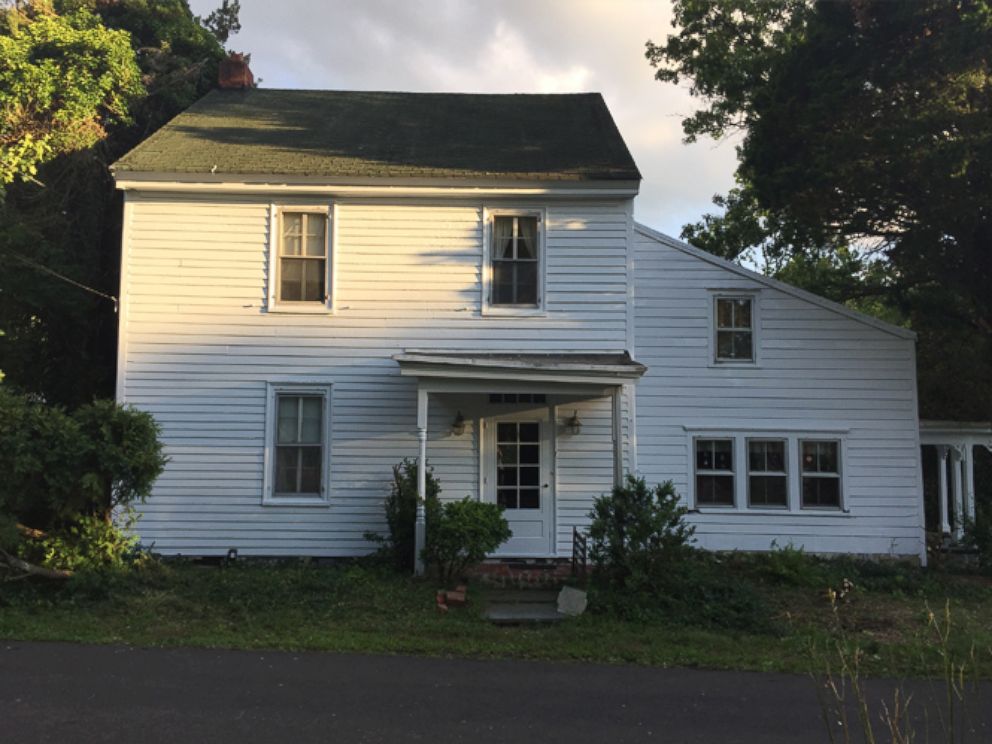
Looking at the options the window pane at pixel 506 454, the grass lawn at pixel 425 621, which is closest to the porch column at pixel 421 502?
the grass lawn at pixel 425 621

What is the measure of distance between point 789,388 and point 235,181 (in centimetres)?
925

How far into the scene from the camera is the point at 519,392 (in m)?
10.5

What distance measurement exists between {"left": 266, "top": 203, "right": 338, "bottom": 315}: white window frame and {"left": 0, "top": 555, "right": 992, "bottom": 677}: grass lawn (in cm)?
380

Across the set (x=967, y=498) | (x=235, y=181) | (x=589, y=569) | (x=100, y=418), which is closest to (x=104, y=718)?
(x=100, y=418)

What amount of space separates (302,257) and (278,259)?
36 cm

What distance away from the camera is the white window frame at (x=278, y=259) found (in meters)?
11.4

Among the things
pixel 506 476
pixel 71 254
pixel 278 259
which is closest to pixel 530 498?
pixel 506 476

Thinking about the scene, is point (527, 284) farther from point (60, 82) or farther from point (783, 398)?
point (60, 82)

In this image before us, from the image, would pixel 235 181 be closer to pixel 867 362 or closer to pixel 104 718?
pixel 104 718

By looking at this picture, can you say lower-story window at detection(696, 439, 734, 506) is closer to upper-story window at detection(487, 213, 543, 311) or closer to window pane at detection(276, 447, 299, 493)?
upper-story window at detection(487, 213, 543, 311)

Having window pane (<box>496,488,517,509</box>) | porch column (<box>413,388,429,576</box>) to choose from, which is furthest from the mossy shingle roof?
window pane (<box>496,488,517,509</box>)

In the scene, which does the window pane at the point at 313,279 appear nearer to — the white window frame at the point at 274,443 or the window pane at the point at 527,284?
the white window frame at the point at 274,443

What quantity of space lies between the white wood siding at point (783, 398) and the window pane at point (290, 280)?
17.7 feet

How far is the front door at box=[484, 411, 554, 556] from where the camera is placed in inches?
441
